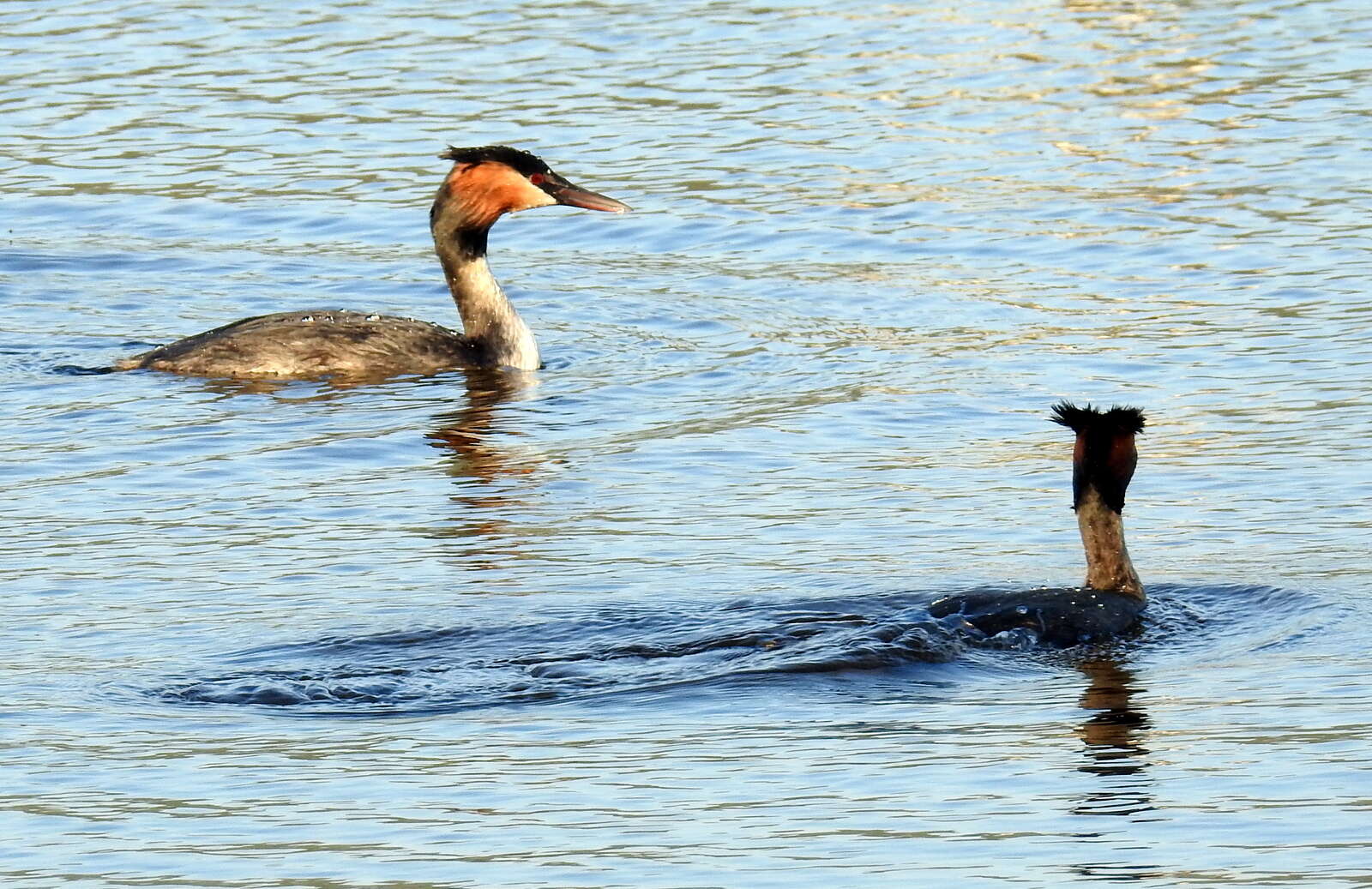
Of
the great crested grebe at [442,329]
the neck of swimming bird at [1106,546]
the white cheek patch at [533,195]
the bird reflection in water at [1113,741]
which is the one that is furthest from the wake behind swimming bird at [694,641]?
the white cheek patch at [533,195]

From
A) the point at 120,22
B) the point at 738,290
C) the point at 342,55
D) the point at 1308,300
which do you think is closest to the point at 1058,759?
the point at 1308,300

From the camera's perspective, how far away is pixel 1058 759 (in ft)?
27.4

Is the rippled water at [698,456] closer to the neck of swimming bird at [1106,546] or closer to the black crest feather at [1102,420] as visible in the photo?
the neck of swimming bird at [1106,546]

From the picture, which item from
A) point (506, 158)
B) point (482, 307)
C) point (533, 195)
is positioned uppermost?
point (506, 158)

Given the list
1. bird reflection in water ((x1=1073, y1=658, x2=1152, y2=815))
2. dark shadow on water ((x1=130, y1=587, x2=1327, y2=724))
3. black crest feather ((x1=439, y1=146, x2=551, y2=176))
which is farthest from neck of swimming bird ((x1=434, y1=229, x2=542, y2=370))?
bird reflection in water ((x1=1073, y1=658, x2=1152, y2=815))

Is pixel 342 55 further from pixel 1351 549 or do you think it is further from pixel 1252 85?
pixel 1351 549

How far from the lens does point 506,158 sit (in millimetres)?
16500

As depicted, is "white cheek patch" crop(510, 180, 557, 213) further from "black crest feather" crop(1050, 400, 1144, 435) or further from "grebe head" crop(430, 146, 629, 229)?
"black crest feather" crop(1050, 400, 1144, 435)

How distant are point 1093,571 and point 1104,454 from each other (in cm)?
43

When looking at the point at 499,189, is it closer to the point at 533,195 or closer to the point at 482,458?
the point at 533,195

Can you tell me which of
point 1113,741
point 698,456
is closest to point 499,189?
point 698,456

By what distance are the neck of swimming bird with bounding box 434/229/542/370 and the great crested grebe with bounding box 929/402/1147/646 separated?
615 cm

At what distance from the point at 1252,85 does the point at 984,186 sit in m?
3.63

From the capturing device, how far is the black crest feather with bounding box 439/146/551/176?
16.4m
